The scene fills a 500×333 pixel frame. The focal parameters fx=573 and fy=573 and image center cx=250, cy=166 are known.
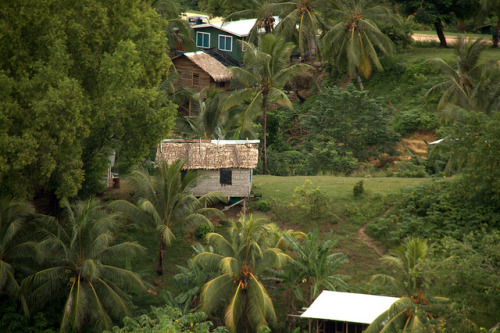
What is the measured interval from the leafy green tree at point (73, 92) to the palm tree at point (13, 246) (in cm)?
57

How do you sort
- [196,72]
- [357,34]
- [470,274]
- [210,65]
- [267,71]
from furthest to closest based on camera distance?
[210,65] → [196,72] → [357,34] → [267,71] → [470,274]

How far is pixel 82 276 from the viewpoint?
1814 cm

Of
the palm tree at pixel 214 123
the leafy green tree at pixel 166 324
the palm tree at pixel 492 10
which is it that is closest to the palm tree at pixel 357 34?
the palm tree at pixel 492 10

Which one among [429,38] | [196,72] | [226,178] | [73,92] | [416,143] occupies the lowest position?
[226,178]

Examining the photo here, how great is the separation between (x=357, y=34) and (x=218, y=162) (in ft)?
53.7

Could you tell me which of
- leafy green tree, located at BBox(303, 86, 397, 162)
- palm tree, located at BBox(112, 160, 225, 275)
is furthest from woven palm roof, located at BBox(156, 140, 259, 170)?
leafy green tree, located at BBox(303, 86, 397, 162)

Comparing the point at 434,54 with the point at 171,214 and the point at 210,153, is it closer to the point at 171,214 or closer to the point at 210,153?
the point at 210,153

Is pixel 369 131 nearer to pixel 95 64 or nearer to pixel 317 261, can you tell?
pixel 317 261

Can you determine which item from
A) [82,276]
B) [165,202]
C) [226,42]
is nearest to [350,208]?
[165,202]

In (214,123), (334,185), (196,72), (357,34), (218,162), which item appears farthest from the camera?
(196,72)

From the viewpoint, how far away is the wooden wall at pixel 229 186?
25.2m

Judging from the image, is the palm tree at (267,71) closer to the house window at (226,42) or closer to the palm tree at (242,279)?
the palm tree at (242,279)

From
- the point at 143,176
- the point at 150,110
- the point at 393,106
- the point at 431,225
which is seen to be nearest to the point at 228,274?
the point at 143,176

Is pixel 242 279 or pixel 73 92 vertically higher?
pixel 73 92
